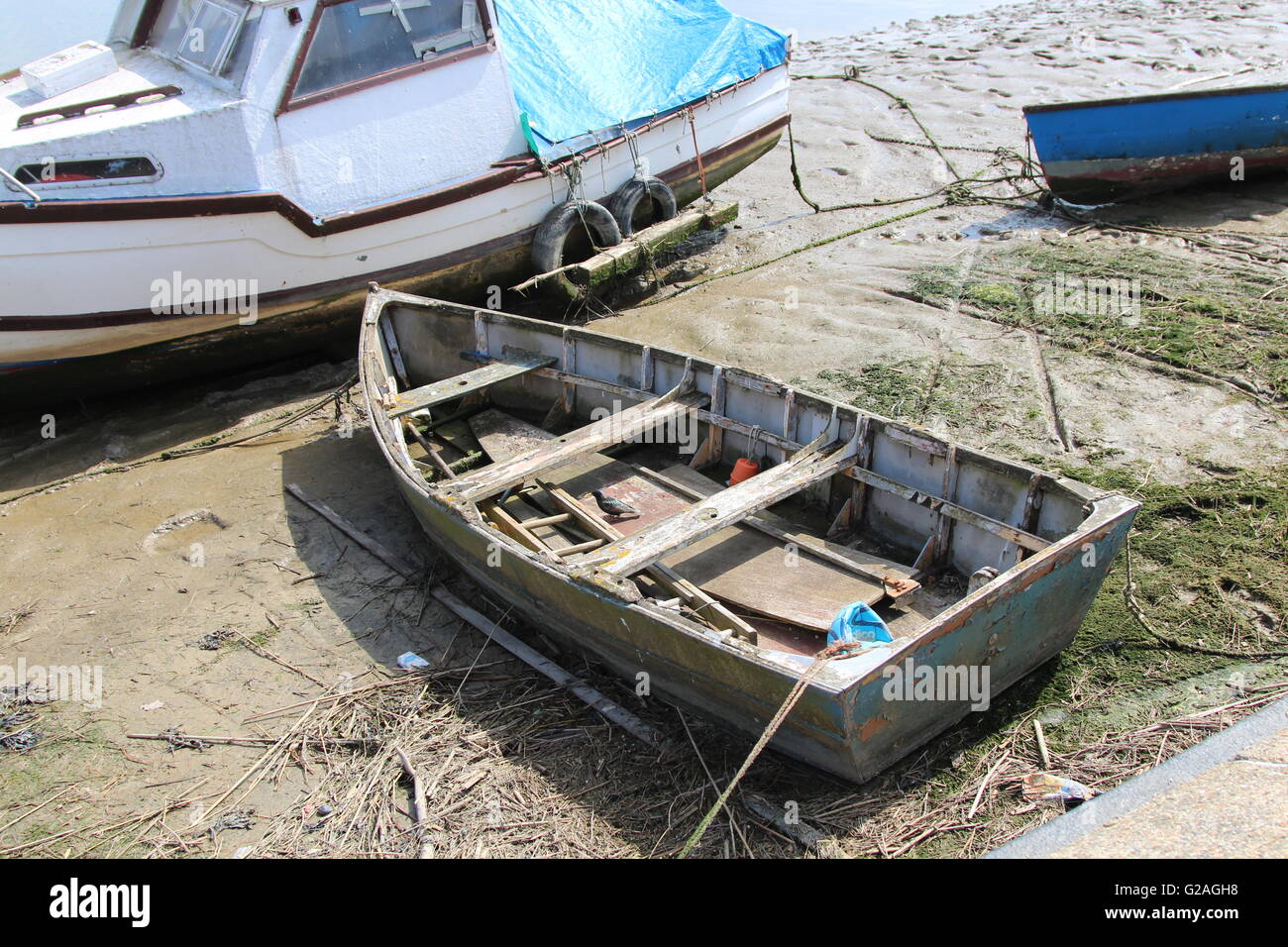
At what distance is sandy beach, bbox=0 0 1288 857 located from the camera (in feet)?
15.3

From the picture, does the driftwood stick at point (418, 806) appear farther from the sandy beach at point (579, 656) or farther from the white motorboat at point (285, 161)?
the white motorboat at point (285, 161)

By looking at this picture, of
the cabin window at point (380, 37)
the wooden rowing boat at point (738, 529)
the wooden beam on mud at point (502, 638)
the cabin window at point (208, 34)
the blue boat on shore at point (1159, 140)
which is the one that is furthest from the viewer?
the blue boat on shore at point (1159, 140)

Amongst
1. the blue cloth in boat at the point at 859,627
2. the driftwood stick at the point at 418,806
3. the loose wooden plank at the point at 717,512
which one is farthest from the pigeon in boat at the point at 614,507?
the driftwood stick at the point at 418,806

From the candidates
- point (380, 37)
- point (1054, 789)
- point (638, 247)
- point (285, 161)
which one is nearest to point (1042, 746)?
point (1054, 789)

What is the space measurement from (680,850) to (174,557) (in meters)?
4.23

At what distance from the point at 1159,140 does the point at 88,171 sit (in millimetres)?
9903

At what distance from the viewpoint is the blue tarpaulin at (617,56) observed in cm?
948

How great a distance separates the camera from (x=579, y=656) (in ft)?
18.4

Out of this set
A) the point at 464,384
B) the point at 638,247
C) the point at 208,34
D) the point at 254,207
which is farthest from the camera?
the point at 638,247

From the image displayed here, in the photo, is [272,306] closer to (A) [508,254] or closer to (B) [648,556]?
(A) [508,254]

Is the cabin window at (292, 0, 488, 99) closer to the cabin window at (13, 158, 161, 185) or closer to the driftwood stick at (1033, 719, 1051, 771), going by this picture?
the cabin window at (13, 158, 161, 185)

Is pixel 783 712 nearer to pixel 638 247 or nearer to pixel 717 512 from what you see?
pixel 717 512

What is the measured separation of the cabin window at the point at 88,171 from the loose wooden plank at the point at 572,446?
12.1 feet

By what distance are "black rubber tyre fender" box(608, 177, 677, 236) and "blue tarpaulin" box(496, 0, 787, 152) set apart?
0.59 m
